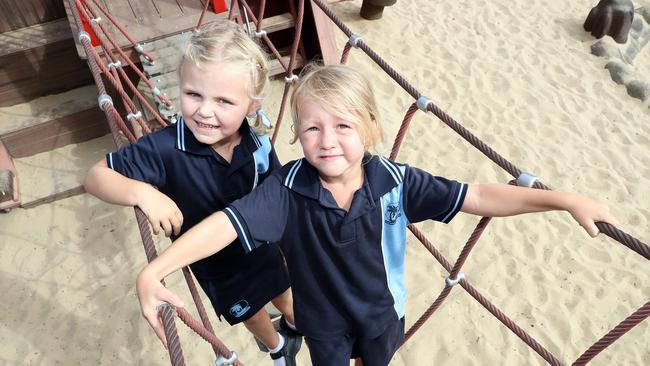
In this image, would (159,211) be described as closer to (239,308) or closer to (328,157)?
(328,157)

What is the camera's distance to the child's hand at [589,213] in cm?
82

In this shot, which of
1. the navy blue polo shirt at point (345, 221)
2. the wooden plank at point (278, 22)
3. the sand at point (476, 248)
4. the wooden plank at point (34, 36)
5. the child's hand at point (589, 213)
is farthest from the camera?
the wooden plank at point (278, 22)

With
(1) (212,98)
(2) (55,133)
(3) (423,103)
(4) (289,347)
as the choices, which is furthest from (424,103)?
(2) (55,133)

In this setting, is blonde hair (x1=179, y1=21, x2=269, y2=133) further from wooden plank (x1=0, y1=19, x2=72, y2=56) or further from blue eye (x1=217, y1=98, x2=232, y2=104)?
wooden plank (x1=0, y1=19, x2=72, y2=56)

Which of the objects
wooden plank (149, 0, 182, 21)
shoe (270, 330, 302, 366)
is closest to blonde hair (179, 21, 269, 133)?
shoe (270, 330, 302, 366)

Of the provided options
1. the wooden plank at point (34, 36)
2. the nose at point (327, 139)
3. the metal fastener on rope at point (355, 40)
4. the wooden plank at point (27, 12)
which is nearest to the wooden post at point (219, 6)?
the wooden plank at point (34, 36)

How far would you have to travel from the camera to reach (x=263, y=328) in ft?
4.79

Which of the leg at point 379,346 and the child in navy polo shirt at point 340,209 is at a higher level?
the child in navy polo shirt at point 340,209

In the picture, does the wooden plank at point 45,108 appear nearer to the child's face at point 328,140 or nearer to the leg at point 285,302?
the leg at point 285,302

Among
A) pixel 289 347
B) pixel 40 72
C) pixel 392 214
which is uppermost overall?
pixel 392 214

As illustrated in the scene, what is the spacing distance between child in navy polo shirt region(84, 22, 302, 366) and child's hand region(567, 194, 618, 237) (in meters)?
0.64

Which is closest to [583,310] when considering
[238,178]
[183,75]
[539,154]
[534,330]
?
[534,330]

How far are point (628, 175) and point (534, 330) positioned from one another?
53.0 inches

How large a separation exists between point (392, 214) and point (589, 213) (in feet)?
1.08
